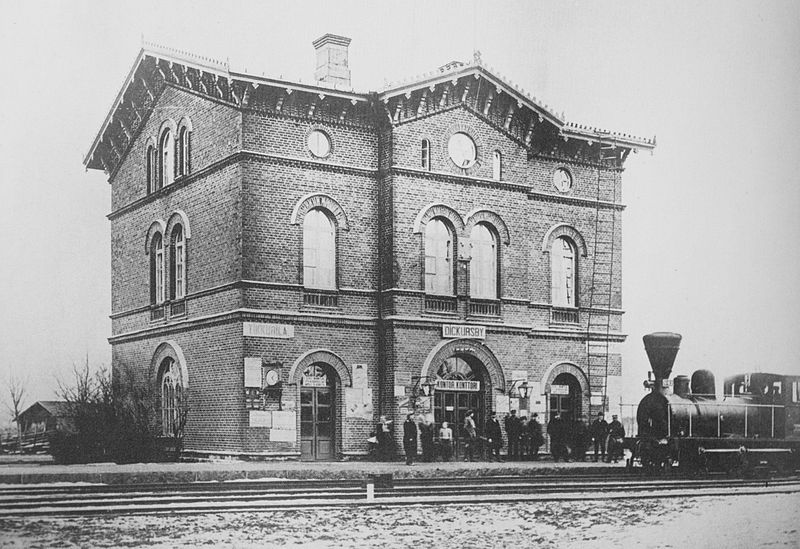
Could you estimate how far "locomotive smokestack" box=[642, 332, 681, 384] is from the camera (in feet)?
59.1

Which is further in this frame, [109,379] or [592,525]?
[109,379]

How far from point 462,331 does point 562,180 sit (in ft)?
14.2

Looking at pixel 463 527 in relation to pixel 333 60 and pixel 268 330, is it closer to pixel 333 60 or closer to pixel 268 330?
pixel 268 330

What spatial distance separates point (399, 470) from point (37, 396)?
6128mm

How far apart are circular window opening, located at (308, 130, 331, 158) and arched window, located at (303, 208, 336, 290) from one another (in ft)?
3.32

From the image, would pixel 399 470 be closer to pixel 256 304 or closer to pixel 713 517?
pixel 256 304

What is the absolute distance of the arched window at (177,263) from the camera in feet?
61.3

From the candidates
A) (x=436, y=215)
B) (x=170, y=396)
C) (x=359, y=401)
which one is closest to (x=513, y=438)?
(x=359, y=401)

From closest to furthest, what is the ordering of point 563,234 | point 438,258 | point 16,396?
point 16,396 < point 438,258 < point 563,234

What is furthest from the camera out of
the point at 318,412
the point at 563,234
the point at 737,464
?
the point at 563,234

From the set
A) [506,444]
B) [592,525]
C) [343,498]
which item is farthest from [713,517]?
[506,444]

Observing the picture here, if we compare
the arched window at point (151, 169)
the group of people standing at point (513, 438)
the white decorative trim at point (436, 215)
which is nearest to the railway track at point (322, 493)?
the group of people standing at point (513, 438)

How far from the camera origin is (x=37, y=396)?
12969 mm

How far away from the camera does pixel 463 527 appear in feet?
40.8
